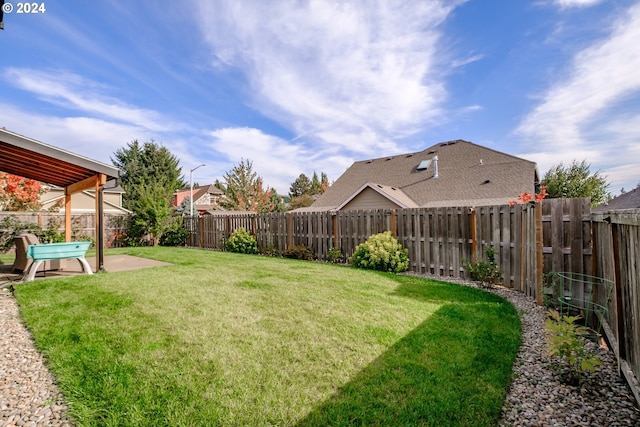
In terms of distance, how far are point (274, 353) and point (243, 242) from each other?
1075 centimetres

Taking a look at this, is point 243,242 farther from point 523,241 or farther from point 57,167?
point 523,241

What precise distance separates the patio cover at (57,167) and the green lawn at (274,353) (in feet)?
9.19

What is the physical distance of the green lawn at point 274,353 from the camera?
2293 millimetres

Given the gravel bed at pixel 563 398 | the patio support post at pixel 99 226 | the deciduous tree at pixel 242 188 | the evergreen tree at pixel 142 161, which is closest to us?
the gravel bed at pixel 563 398

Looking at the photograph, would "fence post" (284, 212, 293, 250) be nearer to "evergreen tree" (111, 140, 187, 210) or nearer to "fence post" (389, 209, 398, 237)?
"fence post" (389, 209, 398, 237)

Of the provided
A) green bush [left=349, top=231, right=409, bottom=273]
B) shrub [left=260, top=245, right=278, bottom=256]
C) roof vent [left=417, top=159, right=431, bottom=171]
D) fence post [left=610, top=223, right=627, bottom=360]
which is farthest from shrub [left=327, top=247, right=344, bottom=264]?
roof vent [left=417, top=159, right=431, bottom=171]

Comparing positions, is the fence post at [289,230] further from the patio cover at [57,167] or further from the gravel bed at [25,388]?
the gravel bed at [25,388]

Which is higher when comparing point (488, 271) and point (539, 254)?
point (539, 254)

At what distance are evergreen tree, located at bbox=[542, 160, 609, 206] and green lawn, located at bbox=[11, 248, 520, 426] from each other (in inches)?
839

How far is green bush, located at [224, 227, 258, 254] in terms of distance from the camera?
1341 cm

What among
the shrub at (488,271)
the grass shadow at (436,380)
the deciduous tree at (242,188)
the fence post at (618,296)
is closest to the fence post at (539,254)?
the grass shadow at (436,380)

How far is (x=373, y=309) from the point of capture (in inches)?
183

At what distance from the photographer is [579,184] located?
2091 cm

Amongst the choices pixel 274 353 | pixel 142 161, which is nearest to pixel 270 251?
pixel 274 353
